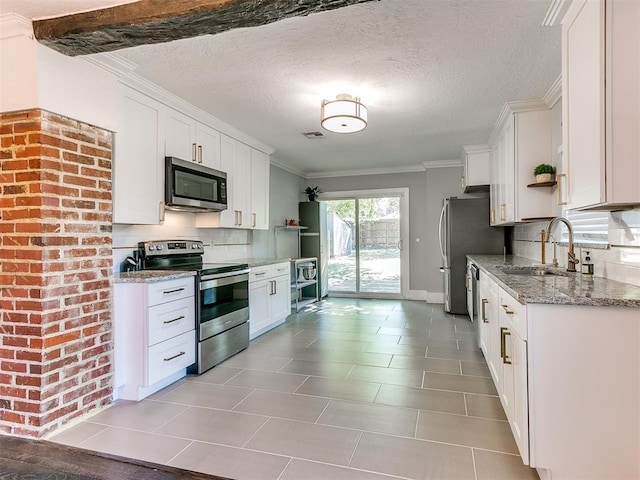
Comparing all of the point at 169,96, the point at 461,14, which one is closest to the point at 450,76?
the point at 461,14

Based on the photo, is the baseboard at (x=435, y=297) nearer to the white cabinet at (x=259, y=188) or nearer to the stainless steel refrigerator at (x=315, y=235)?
the stainless steel refrigerator at (x=315, y=235)

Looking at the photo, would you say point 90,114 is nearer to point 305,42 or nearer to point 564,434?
point 305,42

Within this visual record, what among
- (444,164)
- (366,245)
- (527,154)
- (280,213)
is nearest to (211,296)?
(280,213)

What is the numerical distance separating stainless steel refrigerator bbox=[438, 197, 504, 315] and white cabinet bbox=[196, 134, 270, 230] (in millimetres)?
2675

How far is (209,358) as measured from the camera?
10.5ft

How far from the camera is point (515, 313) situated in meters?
1.84

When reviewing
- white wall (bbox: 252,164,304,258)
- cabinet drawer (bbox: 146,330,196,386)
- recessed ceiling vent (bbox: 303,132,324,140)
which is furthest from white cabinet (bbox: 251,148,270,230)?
cabinet drawer (bbox: 146,330,196,386)

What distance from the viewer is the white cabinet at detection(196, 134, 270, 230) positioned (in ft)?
13.2

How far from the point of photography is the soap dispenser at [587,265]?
A: 2.42 metres

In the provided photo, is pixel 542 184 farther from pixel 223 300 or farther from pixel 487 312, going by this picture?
pixel 223 300

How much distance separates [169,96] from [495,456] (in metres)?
3.49

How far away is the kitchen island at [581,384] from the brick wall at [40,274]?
2570 mm

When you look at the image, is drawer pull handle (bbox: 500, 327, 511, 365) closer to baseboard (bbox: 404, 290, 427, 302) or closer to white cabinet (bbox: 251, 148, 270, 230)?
white cabinet (bbox: 251, 148, 270, 230)

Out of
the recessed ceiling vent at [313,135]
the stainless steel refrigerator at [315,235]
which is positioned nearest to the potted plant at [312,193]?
the stainless steel refrigerator at [315,235]
